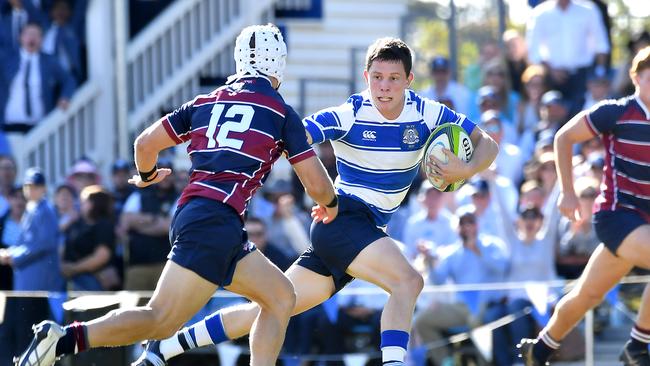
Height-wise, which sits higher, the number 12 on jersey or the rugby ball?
the number 12 on jersey

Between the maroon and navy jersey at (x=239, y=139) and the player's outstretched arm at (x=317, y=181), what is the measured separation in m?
0.05

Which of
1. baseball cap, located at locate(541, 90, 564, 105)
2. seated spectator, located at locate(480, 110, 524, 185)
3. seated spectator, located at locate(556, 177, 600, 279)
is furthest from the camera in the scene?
baseball cap, located at locate(541, 90, 564, 105)

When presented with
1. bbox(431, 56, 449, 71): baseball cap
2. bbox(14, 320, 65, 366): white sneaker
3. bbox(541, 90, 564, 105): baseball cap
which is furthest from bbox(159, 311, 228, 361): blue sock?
bbox(431, 56, 449, 71): baseball cap

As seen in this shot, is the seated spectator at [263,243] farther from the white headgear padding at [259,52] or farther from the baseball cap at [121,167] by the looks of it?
the white headgear padding at [259,52]

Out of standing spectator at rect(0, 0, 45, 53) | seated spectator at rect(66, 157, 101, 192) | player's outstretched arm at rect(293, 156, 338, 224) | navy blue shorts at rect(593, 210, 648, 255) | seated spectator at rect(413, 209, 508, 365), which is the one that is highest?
standing spectator at rect(0, 0, 45, 53)

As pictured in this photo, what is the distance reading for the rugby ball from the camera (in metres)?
7.96

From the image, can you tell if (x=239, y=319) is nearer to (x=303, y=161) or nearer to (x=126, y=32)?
(x=303, y=161)

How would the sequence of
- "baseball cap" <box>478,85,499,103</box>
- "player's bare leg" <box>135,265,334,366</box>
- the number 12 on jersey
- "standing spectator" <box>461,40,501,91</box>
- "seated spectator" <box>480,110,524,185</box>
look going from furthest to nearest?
"standing spectator" <box>461,40,501,91</box>, "baseball cap" <box>478,85,499,103</box>, "seated spectator" <box>480,110,524,185</box>, "player's bare leg" <box>135,265,334,366</box>, the number 12 on jersey

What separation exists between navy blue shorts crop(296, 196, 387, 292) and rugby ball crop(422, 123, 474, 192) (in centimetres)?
44

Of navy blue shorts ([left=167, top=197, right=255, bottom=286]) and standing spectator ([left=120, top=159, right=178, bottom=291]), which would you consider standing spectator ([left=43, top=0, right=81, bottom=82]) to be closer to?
standing spectator ([left=120, top=159, right=178, bottom=291])

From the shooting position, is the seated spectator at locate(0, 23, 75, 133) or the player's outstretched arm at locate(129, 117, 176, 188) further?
the seated spectator at locate(0, 23, 75, 133)

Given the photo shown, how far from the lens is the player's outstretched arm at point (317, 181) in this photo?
742cm

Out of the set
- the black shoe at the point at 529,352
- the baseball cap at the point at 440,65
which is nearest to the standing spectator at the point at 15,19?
the baseball cap at the point at 440,65

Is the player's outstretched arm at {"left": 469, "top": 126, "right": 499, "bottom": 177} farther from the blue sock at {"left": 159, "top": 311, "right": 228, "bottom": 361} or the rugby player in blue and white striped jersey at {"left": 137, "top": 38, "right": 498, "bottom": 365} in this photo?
the blue sock at {"left": 159, "top": 311, "right": 228, "bottom": 361}
